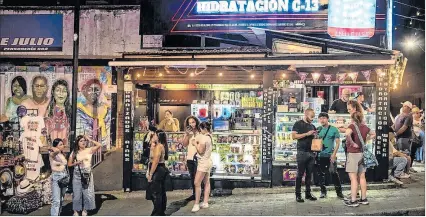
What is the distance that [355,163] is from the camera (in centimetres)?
939

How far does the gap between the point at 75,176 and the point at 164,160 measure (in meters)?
1.90

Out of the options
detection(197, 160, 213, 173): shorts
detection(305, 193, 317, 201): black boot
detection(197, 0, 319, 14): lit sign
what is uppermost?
detection(197, 0, 319, 14): lit sign

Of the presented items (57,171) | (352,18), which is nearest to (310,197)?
(352,18)

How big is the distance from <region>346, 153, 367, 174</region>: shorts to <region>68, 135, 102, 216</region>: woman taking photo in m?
5.17

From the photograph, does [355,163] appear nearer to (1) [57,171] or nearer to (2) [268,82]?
(2) [268,82]

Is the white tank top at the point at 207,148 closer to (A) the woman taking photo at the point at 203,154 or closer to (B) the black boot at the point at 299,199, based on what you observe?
(A) the woman taking photo at the point at 203,154

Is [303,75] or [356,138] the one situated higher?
[303,75]

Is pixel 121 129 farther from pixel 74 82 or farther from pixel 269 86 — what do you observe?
pixel 269 86

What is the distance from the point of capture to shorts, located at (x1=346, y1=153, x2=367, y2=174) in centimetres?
939

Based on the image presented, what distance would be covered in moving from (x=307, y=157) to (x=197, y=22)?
449 cm

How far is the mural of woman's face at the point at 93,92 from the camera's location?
12.6 metres

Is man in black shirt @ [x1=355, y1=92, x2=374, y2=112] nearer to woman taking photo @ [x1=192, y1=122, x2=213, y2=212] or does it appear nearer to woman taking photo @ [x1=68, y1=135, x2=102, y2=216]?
woman taking photo @ [x1=192, y1=122, x2=213, y2=212]

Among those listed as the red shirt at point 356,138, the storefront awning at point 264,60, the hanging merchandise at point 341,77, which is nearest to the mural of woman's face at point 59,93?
the storefront awning at point 264,60

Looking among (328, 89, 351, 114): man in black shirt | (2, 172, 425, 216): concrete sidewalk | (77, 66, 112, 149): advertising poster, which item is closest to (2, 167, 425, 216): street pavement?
(2, 172, 425, 216): concrete sidewalk
